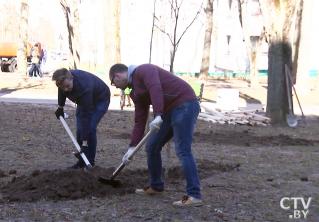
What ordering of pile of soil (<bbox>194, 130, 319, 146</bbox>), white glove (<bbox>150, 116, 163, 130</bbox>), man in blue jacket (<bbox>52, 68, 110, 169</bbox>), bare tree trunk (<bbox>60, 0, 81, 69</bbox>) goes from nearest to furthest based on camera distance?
white glove (<bbox>150, 116, 163, 130</bbox>)
man in blue jacket (<bbox>52, 68, 110, 169</bbox>)
pile of soil (<bbox>194, 130, 319, 146</bbox>)
bare tree trunk (<bbox>60, 0, 81, 69</bbox>)

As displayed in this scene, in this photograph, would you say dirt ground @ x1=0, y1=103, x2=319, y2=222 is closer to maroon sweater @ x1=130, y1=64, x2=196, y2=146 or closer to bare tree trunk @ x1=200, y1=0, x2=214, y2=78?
maroon sweater @ x1=130, y1=64, x2=196, y2=146

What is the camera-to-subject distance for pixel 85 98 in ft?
23.8

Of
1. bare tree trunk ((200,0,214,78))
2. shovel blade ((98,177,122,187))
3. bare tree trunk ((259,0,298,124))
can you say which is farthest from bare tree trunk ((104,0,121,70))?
shovel blade ((98,177,122,187))

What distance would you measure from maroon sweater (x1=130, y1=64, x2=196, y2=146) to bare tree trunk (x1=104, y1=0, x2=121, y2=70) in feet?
49.0

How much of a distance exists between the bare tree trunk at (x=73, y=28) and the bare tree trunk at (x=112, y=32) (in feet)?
11.1

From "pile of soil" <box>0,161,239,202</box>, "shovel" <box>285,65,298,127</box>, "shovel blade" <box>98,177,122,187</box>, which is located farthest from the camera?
"shovel" <box>285,65,298,127</box>

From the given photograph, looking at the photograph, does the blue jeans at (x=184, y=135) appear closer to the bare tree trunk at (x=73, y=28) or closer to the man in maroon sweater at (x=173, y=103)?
the man in maroon sweater at (x=173, y=103)

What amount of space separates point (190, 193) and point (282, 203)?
1007mm

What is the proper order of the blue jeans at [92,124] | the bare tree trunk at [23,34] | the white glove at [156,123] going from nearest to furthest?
the white glove at [156,123] < the blue jeans at [92,124] < the bare tree trunk at [23,34]

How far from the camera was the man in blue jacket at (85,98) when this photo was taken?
7.05 metres

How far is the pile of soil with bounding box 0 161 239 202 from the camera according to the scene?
20.0 feet

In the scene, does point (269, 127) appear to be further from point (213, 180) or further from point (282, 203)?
point (282, 203)

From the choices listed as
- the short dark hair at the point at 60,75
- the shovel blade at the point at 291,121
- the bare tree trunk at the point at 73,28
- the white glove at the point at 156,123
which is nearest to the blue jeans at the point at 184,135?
the white glove at the point at 156,123

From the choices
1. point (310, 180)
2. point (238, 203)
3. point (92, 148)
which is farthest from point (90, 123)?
point (310, 180)
